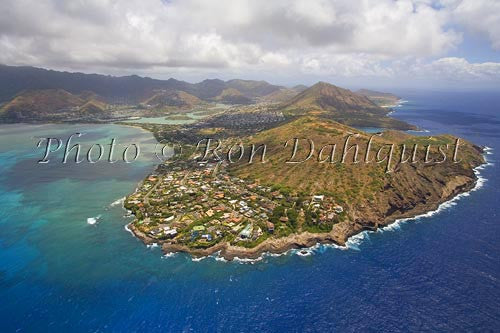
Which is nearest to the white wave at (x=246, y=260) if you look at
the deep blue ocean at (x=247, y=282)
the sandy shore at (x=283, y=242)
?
the sandy shore at (x=283, y=242)

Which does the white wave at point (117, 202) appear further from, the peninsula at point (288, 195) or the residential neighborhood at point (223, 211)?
the residential neighborhood at point (223, 211)

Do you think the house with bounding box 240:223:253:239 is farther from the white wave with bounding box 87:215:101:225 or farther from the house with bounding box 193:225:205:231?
the white wave with bounding box 87:215:101:225

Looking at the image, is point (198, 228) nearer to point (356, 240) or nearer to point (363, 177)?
point (356, 240)

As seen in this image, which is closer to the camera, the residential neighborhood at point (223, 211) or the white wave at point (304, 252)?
the white wave at point (304, 252)

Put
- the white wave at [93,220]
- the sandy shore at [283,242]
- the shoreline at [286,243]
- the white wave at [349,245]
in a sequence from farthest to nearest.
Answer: the white wave at [93,220] < the sandy shore at [283,242] < the shoreline at [286,243] < the white wave at [349,245]

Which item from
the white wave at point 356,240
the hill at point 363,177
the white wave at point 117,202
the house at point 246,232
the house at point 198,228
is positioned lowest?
the white wave at point 356,240

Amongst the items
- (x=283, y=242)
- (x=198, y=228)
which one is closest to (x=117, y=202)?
(x=198, y=228)

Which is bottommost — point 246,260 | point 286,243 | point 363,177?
point 246,260

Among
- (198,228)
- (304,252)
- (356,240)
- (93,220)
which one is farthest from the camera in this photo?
(93,220)

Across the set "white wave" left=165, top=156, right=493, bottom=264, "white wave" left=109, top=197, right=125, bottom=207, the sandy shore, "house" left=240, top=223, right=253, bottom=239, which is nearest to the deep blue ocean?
"white wave" left=165, top=156, right=493, bottom=264
